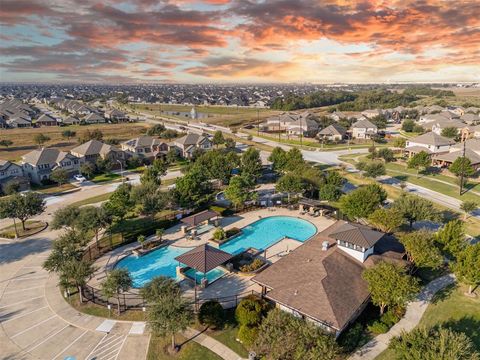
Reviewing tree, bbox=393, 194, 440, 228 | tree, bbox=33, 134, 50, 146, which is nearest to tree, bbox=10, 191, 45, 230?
tree, bbox=393, 194, 440, 228

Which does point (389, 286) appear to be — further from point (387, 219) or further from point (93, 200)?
point (93, 200)

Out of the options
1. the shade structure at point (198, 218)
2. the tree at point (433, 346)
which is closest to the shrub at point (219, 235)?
the shade structure at point (198, 218)

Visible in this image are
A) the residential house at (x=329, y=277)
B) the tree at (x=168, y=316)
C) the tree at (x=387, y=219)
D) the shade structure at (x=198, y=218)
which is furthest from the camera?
the shade structure at (x=198, y=218)

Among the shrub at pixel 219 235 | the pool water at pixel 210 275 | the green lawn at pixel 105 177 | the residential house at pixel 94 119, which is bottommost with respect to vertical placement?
the pool water at pixel 210 275

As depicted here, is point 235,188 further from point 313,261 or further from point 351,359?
point 351,359

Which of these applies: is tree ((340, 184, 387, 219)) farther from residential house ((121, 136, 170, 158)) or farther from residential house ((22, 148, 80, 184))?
residential house ((22, 148, 80, 184))

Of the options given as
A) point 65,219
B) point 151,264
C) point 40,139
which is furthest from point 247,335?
point 40,139

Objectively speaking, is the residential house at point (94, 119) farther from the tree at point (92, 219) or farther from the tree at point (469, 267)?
the tree at point (469, 267)
